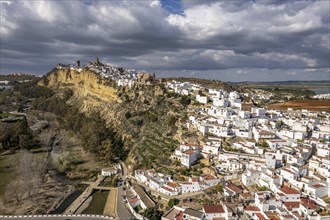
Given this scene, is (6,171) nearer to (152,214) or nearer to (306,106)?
(152,214)

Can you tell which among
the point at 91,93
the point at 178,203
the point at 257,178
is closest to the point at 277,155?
the point at 257,178

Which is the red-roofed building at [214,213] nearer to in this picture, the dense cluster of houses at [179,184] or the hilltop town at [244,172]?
the hilltop town at [244,172]

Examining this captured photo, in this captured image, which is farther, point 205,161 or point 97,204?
point 205,161

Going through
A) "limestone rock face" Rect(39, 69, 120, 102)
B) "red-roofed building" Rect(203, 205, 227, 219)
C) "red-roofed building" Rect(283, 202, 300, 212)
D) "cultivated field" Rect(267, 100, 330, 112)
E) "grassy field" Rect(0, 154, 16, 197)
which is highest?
"limestone rock face" Rect(39, 69, 120, 102)

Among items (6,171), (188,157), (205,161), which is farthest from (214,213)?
(6,171)

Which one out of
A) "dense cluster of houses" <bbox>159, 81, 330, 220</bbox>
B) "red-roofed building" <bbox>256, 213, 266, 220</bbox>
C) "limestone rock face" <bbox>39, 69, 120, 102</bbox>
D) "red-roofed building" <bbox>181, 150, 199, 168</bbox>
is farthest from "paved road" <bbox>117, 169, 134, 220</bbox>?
"limestone rock face" <bbox>39, 69, 120, 102</bbox>

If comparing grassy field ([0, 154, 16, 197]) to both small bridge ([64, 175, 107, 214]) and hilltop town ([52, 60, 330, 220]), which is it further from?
hilltop town ([52, 60, 330, 220])

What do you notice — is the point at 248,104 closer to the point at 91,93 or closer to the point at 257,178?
the point at 257,178

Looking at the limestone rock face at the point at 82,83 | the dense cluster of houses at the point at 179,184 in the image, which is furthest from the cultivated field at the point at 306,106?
the limestone rock face at the point at 82,83
